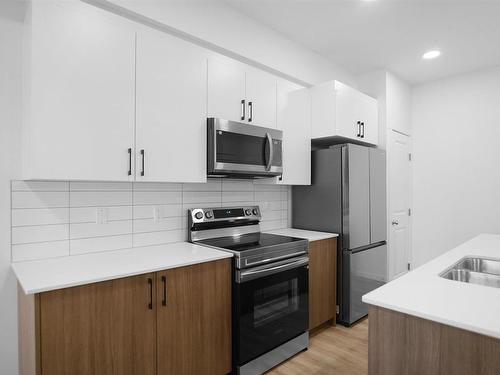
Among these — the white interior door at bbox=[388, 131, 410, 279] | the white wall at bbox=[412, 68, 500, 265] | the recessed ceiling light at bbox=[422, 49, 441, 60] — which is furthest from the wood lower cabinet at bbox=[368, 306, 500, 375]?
the white wall at bbox=[412, 68, 500, 265]

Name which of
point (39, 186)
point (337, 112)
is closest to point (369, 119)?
point (337, 112)

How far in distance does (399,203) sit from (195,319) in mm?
3095

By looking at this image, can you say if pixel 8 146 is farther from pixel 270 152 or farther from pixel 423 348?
pixel 423 348

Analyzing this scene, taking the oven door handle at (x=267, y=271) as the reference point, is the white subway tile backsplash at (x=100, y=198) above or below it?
above

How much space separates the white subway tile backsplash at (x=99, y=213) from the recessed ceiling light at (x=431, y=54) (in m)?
2.57

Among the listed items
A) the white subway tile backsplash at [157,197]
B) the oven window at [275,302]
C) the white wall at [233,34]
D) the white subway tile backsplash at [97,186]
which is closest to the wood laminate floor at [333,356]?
the oven window at [275,302]

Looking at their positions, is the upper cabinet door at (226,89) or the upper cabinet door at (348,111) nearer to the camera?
the upper cabinet door at (226,89)

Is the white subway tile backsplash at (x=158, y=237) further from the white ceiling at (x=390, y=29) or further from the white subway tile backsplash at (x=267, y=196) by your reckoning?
the white ceiling at (x=390, y=29)

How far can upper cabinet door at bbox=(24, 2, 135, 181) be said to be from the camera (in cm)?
157

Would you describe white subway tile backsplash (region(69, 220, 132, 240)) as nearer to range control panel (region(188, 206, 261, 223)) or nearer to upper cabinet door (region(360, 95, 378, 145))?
range control panel (region(188, 206, 261, 223))

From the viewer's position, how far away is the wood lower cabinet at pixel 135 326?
54.2 inches

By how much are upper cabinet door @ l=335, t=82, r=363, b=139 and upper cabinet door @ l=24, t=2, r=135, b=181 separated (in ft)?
6.52

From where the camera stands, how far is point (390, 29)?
2.85 metres

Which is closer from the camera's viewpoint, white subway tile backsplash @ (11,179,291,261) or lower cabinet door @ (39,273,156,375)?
lower cabinet door @ (39,273,156,375)
